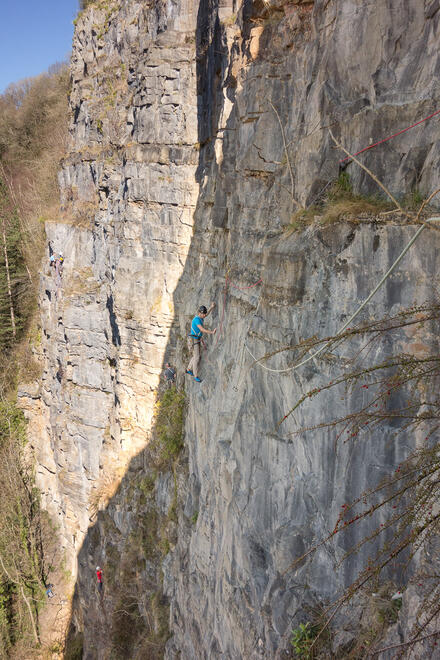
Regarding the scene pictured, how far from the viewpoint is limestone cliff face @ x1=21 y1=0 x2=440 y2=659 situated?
16.4 feet

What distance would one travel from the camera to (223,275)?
879 centimetres

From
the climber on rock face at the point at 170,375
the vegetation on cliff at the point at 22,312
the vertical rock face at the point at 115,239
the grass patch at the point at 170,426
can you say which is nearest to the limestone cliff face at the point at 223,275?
the vertical rock face at the point at 115,239

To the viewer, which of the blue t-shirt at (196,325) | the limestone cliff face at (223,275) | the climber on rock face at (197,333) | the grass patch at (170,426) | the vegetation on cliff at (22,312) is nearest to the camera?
the limestone cliff face at (223,275)

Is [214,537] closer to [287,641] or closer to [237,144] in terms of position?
[287,641]

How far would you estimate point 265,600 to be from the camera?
6.18 m

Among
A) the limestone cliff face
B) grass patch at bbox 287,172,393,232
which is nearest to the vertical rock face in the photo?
the limestone cliff face

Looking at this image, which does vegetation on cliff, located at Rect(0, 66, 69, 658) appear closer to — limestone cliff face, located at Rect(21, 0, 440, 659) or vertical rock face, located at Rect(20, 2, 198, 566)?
vertical rock face, located at Rect(20, 2, 198, 566)

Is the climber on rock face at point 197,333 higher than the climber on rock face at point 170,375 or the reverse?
higher

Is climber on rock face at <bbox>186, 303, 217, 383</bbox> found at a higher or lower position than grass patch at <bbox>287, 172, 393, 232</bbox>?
lower

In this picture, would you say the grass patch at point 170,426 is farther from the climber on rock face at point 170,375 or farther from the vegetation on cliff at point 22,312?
the vegetation on cliff at point 22,312

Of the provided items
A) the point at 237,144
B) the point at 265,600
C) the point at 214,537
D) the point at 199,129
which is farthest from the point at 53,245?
Result: the point at 265,600

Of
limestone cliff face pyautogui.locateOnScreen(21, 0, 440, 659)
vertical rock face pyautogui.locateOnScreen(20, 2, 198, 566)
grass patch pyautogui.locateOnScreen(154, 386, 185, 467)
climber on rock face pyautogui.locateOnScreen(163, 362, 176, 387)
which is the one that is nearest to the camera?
limestone cliff face pyautogui.locateOnScreen(21, 0, 440, 659)

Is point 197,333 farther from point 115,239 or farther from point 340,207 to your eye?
point 115,239

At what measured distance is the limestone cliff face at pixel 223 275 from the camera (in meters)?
5.00
